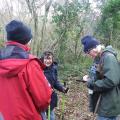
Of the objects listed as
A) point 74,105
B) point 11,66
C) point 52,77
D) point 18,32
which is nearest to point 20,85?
point 11,66

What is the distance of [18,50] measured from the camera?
4375mm

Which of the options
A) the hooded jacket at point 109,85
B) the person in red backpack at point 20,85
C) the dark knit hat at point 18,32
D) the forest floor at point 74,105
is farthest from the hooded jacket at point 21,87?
the forest floor at point 74,105

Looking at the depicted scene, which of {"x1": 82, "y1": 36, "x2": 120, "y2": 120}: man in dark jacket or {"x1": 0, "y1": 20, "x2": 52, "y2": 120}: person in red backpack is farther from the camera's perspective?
{"x1": 82, "y1": 36, "x2": 120, "y2": 120}: man in dark jacket

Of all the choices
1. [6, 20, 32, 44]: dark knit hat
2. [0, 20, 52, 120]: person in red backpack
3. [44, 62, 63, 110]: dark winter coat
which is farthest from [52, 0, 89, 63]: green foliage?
[0, 20, 52, 120]: person in red backpack

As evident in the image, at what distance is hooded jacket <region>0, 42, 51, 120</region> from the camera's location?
4223mm

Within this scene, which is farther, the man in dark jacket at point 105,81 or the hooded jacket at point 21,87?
the man in dark jacket at point 105,81

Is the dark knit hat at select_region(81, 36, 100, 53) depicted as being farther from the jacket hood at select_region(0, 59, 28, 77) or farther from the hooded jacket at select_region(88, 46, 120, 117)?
the jacket hood at select_region(0, 59, 28, 77)

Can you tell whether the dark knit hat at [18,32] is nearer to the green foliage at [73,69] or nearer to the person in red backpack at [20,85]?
the person in red backpack at [20,85]

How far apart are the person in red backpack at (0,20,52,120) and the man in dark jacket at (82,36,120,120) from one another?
1.28m

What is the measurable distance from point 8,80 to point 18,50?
0.37 meters

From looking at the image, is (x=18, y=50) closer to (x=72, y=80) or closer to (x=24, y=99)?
(x=24, y=99)

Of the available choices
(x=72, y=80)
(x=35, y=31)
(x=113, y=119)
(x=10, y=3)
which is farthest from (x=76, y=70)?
(x=113, y=119)

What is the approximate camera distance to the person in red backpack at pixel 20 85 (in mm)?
4227

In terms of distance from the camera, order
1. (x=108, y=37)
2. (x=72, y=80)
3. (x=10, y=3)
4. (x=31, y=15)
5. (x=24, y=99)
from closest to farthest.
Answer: (x=24, y=99)
(x=72, y=80)
(x=31, y=15)
(x=10, y=3)
(x=108, y=37)
